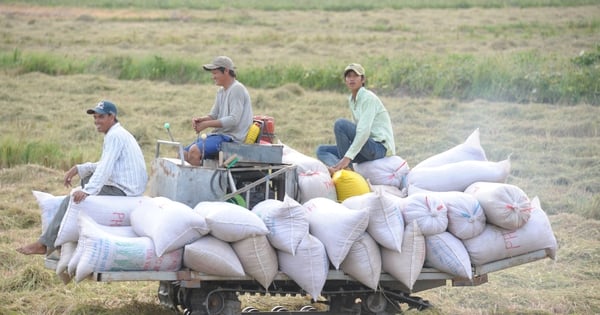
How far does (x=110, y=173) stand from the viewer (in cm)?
677

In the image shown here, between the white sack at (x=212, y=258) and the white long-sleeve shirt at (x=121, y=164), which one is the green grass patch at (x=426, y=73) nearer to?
the white long-sleeve shirt at (x=121, y=164)

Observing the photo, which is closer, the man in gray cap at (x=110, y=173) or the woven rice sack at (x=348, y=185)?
the man in gray cap at (x=110, y=173)

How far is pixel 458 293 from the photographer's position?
336 inches

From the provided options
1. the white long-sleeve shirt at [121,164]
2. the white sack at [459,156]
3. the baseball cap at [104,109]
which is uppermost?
the baseball cap at [104,109]

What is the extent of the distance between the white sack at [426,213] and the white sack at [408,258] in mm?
48

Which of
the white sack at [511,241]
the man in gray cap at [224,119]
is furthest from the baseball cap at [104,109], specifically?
the white sack at [511,241]

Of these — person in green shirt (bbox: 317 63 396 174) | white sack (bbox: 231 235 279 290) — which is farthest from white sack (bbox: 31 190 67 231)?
person in green shirt (bbox: 317 63 396 174)

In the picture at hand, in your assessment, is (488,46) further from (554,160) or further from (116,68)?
(554,160)

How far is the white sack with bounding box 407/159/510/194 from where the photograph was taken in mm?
7566

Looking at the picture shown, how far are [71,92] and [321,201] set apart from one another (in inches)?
445

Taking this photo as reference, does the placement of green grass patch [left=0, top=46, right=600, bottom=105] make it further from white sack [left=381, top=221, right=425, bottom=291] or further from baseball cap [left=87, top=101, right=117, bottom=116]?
baseball cap [left=87, top=101, right=117, bottom=116]

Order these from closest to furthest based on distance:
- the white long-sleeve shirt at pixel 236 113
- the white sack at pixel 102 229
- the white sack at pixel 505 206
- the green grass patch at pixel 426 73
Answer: the white sack at pixel 102 229, the white sack at pixel 505 206, the white long-sleeve shirt at pixel 236 113, the green grass patch at pixel 426 73

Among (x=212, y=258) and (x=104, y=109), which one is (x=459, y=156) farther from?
(x=104, y=109)

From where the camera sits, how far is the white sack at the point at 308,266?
6527 mm
